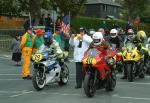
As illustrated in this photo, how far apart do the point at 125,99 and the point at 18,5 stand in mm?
29045

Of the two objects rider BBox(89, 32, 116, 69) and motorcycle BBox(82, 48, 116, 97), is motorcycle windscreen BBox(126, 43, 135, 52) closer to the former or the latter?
motorcycle BBox(82, 48, 116, 97)

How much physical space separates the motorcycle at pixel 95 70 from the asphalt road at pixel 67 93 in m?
0.28

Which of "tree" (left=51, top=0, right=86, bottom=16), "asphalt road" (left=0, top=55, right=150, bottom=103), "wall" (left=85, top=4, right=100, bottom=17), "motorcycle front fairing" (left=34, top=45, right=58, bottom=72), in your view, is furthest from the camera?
"wall" (left=85, top=4, right=100, bottom=17)

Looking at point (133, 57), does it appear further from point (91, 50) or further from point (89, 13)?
point (89, 13)

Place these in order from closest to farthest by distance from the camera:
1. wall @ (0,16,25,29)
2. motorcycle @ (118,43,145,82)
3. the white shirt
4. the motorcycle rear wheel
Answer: the motorcycle rear wheel → the white shirt → motorcycle @ (118,43,145,82) → wall @ (0,16,25,29)

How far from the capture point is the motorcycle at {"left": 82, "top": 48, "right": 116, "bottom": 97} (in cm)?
1348

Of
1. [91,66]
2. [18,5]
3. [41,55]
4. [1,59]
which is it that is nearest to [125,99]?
[91,66]

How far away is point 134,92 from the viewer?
48.4 ft

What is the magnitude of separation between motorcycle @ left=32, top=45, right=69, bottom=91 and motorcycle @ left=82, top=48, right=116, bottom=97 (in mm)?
1641

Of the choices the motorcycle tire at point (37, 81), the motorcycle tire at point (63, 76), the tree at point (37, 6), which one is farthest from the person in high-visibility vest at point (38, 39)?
the tree at point (37, 6)

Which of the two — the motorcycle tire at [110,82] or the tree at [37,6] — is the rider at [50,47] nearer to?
the motorcycle tire at [110,82]

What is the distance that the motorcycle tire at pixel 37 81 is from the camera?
1462 centimetres

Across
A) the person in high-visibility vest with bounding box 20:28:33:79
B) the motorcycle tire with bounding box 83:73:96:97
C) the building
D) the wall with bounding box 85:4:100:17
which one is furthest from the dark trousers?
the wall with bounding box 85:4:100:17

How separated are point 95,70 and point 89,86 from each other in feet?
1.62
